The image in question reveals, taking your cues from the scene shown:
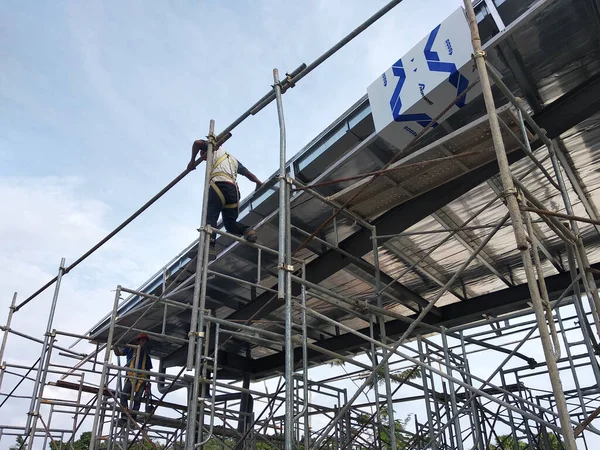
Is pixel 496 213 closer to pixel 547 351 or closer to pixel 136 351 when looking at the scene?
pixel 547 351

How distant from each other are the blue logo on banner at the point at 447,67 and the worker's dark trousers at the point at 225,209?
11.2ft

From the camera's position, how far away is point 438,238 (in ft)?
→ 32.9

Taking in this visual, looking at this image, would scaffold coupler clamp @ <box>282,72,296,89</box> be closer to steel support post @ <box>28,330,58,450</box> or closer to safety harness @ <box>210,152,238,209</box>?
safety harness @ <box>210,152,238,209</box>

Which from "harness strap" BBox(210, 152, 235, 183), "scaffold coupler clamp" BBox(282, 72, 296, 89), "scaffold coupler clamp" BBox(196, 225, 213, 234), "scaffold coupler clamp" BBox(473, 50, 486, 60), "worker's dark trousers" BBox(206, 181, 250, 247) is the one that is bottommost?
"scaffold coupler clamp" BBox(196, 225, 213, 234)

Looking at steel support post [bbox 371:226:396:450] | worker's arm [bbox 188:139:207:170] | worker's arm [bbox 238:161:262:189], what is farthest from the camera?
worker's arm [bbox 238:161:262:189]

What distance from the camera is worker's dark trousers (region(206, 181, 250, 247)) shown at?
26.5ft

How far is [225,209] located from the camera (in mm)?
8156

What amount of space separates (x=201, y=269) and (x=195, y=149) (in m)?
2.18

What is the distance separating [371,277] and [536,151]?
4.29 m

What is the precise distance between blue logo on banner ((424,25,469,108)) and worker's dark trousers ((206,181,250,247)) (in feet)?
11.2

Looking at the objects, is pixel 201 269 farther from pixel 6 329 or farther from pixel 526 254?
pixel 6 329

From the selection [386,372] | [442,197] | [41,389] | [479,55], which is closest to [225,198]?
[442,197]

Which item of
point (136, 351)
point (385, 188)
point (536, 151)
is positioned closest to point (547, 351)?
point (385, 188)

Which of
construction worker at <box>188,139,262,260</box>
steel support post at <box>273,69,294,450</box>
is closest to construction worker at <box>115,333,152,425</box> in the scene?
construction worker at <box>188,139,262,260</box>
